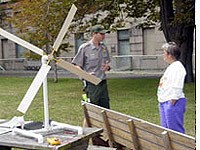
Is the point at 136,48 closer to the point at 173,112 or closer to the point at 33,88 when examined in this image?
the point at 173,112

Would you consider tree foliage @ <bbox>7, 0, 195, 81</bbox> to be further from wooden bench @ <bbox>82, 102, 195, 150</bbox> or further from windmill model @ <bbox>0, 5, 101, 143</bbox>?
windmill model @ <bbox>0, 5, 101, 143</bbox>

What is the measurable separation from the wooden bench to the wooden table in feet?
1.84

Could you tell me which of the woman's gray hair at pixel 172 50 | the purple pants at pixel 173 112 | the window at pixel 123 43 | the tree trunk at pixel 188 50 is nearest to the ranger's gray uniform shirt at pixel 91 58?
the purple pants at pixel 173 112

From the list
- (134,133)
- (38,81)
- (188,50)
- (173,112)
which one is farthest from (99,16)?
(38,81)

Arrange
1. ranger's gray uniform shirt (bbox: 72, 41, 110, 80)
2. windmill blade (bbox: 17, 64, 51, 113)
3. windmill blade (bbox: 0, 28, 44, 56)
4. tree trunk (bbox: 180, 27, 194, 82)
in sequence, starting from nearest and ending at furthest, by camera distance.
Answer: windmill blade (bbox: 17, 64, 51, 113), windmill blade (bbox: 0, 28, 44, 56), ranger's gray uniform shirt (bbox: 72, 41, 110, 80), tree trunk (bbox: 180, 27, 194, 82)

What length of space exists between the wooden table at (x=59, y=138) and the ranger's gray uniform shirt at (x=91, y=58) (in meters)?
2.31

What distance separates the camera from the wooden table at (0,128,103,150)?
3.91 meters

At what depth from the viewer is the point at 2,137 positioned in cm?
432

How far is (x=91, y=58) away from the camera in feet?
22.3

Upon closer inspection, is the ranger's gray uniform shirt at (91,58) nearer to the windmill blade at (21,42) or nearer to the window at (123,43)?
the windmill blade at (21,42)

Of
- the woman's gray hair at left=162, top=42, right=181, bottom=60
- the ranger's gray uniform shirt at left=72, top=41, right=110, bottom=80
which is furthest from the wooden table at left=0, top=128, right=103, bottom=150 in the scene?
the ranger's gray uniform shirt at left=72, top=41, right=110, bottom=80

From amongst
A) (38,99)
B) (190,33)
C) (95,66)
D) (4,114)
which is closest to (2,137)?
(95,66)
